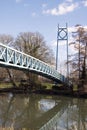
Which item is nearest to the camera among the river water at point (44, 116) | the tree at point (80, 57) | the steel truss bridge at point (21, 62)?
the river water at point (44, 116)

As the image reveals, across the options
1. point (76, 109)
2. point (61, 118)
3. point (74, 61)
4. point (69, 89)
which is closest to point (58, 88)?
point (69, 89)

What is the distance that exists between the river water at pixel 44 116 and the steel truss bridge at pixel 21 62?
340cm

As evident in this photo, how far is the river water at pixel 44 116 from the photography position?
803 inches

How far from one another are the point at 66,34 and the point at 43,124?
28.9 m

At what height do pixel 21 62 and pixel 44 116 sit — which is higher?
pixel 21 62

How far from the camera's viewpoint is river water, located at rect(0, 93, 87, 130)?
66.9 feet

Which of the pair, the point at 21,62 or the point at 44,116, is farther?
the point at 21,62

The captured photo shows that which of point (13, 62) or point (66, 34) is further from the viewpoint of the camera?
point (66, 34)

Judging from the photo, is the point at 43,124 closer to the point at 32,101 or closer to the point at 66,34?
the point at 32,101

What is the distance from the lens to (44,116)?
2517 cm

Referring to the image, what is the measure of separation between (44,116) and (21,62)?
458 centimetres

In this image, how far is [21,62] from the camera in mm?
26859

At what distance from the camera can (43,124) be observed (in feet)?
71.2

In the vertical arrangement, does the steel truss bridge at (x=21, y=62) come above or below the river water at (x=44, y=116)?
above
